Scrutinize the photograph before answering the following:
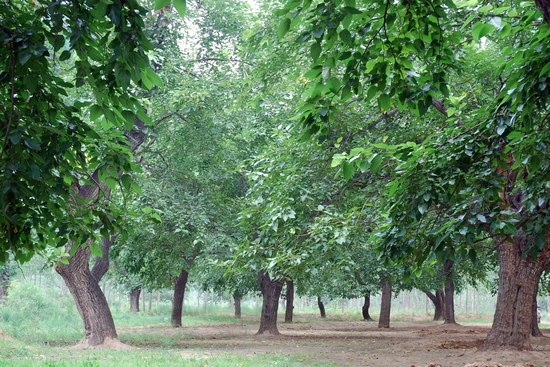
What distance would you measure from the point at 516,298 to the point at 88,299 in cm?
1097

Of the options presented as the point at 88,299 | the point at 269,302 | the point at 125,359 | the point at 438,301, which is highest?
the point at 88,299

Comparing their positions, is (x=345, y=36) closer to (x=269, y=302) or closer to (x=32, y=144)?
(x=32, y=144)

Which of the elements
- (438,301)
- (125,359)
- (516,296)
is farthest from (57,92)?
(438,301)

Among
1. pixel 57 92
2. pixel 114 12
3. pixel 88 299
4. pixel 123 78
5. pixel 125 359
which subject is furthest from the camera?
pixel 88 299

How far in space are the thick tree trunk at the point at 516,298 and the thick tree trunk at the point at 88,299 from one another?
10.0 m

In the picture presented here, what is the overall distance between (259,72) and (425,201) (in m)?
6.89

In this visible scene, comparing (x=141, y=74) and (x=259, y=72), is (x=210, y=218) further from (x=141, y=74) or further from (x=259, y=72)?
(x=141, y=74)

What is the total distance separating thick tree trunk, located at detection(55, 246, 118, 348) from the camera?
13344 millimetres

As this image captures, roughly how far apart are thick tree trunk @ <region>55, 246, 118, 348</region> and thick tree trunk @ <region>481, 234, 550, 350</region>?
10.0 meters

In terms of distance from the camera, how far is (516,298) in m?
9.85

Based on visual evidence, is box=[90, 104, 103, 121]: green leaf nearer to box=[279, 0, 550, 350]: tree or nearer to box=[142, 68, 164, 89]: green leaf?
box=[142, 68, 164, 89]: green leaf

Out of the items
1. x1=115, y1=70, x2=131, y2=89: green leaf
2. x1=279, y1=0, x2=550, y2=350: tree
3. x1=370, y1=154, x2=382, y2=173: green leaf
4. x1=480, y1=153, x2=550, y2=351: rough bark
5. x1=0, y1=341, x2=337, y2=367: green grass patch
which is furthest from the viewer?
x1=480, y1=153, x2=550, y2=351: rough bark

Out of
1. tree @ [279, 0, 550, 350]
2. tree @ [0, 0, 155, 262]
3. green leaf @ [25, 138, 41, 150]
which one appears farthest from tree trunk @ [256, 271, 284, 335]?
green leaf @ [25, 138, 41, 150]

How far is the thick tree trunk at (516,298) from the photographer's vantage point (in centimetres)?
971
